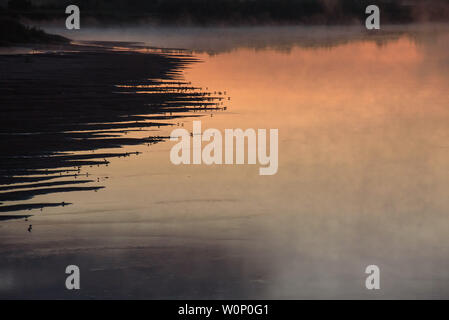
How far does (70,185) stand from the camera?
58.0 ft

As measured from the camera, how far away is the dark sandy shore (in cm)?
1872

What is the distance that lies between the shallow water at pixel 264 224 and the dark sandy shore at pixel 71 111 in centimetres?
85

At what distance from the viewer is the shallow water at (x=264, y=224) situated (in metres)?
12.3

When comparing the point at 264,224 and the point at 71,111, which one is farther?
the point at 71,111

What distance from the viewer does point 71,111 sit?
1122 inches

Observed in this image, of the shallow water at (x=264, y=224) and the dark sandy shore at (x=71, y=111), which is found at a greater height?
the dark sandy shore at (x=71, y=111)

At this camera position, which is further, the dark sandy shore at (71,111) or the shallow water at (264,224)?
the dark sandy shore at (71,111)

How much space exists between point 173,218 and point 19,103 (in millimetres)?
15767

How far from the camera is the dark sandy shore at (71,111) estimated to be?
18719mm

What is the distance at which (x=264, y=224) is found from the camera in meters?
15.4

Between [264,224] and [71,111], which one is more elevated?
[71,111]

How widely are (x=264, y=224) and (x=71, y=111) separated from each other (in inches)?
565

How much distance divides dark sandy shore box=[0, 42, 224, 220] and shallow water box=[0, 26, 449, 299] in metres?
0.85

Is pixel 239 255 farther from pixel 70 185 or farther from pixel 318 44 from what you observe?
pixel 318 44
